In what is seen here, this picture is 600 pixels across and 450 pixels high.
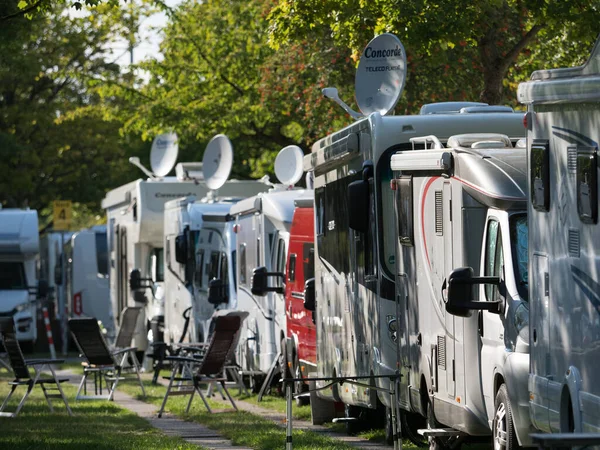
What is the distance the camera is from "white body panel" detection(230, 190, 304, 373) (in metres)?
19.2

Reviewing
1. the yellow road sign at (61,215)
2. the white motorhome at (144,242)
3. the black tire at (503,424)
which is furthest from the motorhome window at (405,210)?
the yellow road sign at (61,215)

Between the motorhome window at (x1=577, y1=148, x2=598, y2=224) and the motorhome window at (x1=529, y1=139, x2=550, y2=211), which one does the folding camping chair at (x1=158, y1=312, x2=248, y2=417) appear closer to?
the motorhome window at (x1=529, y1=139, x2=550, y2=211)

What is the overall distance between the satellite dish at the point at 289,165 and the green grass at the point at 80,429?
4423 millimetres

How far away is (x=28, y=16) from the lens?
1521cm

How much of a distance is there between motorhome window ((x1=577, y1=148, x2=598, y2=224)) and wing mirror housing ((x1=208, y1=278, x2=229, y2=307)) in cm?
1455

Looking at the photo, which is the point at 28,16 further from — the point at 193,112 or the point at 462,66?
the point at 193,112

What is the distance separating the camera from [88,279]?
3362 cm

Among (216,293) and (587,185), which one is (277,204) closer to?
(216,293)

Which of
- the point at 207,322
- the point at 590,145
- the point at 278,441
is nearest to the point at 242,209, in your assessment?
the point at 207,322

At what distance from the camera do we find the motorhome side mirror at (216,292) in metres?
22.2

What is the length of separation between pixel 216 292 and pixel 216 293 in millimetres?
16

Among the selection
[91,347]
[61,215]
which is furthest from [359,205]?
[61,215]

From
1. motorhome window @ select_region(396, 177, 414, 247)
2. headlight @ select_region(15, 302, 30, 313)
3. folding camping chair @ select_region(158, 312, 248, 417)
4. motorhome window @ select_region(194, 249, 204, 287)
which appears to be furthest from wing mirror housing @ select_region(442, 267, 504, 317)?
headlight @ select_region(15, 302, 30, 313)

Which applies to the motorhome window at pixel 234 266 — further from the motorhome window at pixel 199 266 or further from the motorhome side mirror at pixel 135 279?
the motorhome side mirror at pixel 135 279
